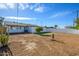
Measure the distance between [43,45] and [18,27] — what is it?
531 mm

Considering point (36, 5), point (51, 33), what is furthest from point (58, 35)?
point (36, 5)

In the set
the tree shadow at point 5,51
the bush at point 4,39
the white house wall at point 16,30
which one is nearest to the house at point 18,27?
the white house wall at point 16,30

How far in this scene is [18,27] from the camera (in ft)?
25.5

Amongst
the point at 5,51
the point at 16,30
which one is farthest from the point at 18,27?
the point at 5,51

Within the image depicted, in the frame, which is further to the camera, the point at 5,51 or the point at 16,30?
the point at 16,30

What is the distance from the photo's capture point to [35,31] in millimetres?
7793

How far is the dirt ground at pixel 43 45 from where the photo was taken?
25.2ft

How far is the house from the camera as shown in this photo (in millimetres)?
7734

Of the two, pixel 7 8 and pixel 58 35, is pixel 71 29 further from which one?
pixel 7 8

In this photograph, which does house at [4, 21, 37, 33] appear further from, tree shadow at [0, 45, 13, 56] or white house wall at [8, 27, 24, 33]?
tree shadow at [0, 45, 13, 56]

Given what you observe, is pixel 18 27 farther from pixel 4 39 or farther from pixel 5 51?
pixel 5 51

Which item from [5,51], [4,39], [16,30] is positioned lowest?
[5,51]

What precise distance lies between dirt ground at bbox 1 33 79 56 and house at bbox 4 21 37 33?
9 centimetres

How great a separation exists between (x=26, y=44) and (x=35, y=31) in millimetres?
277
